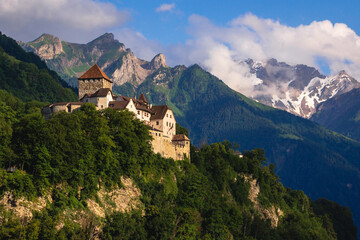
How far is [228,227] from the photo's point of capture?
4274 inches

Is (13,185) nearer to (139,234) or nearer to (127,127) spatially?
(139,234)

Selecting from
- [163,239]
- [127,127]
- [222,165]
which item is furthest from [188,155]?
[163,239]

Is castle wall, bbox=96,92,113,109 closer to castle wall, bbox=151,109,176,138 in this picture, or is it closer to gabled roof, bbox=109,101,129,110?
gabled roof, bbox=109,101,129,110

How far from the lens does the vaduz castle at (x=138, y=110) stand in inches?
4144

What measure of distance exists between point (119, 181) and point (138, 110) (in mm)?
28529

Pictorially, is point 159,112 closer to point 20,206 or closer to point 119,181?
point 119,181

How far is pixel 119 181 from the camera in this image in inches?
3442

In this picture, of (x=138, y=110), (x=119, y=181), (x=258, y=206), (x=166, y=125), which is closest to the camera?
(x=119, y=181)

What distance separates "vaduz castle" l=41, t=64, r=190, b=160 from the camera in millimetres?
105250

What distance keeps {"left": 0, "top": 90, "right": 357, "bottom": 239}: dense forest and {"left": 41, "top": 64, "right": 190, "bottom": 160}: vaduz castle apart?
143 inches

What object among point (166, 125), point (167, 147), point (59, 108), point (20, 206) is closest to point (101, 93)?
point (59, 108)

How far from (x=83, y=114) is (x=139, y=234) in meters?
24.4

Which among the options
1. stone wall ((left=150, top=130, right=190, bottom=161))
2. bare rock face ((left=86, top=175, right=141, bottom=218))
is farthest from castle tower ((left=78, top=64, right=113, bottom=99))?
bare rock face ((left=86, top=175, right=141, bottom=218))

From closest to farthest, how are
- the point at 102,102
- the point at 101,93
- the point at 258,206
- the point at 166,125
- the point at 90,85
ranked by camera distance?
the point at 102,102
the point at 101,93
the point at 166,125
the point at 90,85
the point at 258,206
